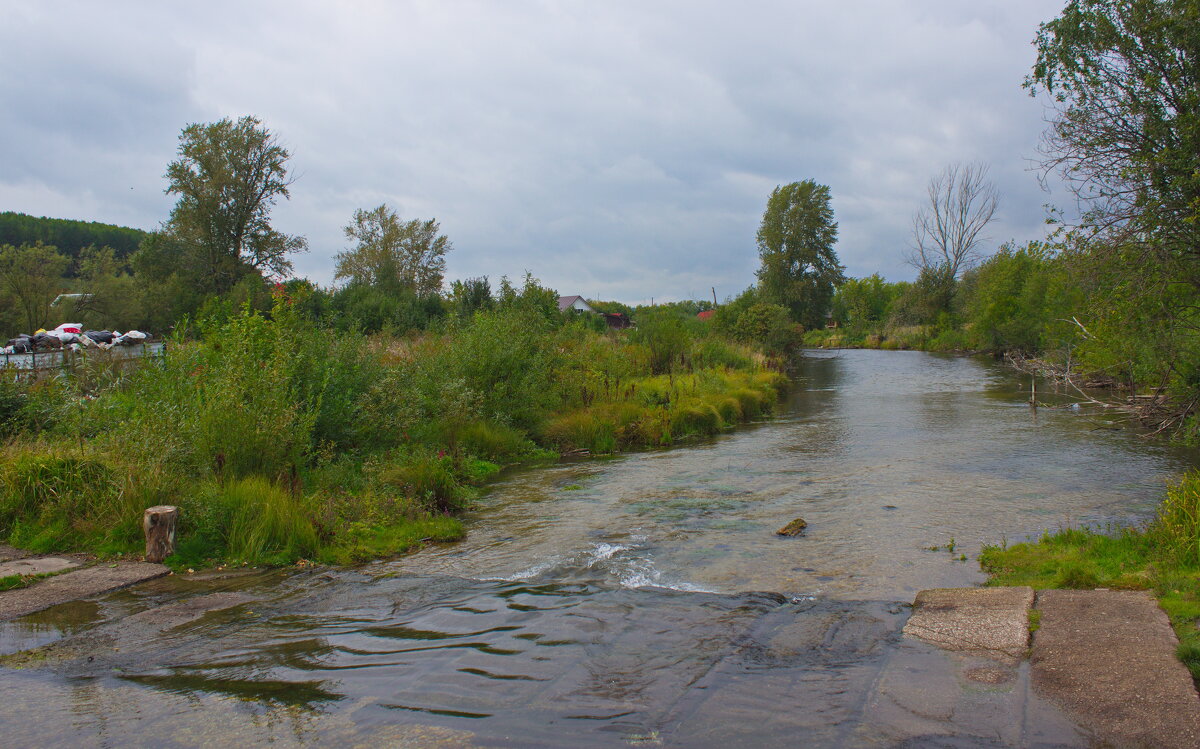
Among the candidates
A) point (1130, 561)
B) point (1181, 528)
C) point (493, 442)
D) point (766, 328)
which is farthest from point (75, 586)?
point (766, 328)

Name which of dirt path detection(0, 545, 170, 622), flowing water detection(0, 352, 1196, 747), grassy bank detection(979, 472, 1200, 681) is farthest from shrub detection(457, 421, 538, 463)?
grassy bank detection(979, 472, 1200, 681)

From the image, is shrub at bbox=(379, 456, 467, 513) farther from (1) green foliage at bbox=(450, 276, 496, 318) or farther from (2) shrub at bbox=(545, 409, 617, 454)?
(1) green foliage at bbox=(450, 276, 496, 318)

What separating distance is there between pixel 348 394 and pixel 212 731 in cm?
864

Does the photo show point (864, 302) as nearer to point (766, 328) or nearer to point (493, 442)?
point (766, 328)

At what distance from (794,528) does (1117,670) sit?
4.68 meters

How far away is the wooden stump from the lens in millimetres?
A: 7355

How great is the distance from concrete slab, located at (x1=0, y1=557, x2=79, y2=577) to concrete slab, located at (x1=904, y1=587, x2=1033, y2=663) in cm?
772

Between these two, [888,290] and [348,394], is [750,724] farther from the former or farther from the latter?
[888,290]

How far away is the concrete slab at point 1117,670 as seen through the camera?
3.78m

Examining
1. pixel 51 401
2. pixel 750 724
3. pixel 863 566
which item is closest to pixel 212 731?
pixel 750 724

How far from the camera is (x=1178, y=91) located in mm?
11320

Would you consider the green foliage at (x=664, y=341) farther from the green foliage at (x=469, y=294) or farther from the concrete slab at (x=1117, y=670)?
the concrete slab at (x=1117, y=670)

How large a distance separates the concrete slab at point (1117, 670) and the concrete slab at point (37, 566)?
27.3 ft

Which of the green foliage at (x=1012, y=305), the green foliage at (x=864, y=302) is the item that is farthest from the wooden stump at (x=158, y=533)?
the green foliage at (x=864, y=302)
